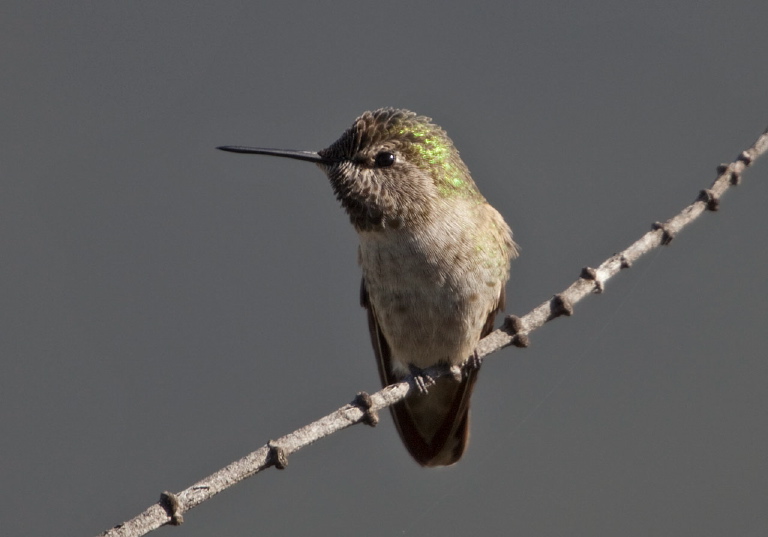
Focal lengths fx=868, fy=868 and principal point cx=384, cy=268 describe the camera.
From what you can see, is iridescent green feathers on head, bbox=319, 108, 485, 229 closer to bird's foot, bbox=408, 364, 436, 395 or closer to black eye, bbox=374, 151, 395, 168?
black eye, bbox=374, 151, 395, 168

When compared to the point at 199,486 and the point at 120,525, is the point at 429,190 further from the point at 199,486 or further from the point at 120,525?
the point at 120,525

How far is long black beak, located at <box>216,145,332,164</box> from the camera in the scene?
3010mm

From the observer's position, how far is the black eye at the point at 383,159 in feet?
10.5

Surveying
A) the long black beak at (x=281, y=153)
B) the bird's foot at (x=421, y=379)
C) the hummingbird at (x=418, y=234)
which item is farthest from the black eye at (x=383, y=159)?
the bird's foot at (x=421, y=379)

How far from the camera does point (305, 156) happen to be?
318 centimetres

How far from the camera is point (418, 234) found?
3.08 metres

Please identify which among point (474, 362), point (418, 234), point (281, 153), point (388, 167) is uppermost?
point (281, 153)

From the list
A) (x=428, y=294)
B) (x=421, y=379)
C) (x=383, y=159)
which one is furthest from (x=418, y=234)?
(x=421, y=379)

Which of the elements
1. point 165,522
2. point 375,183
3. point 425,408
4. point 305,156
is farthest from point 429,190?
point 165,522

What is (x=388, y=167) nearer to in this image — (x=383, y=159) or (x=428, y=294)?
(x=383, y=159)

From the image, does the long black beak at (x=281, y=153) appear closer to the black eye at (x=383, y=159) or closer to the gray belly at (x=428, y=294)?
the black eye at (x=383, y=159)

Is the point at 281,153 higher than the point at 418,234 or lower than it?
higher

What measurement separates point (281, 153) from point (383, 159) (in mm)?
384

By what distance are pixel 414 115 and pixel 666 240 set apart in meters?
1.11
